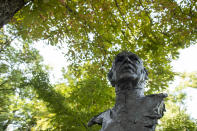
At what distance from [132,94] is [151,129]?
462 mm

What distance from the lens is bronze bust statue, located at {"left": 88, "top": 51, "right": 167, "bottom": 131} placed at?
1707 mm

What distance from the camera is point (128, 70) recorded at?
2025 millimetres

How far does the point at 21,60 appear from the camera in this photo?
10500 millimetres

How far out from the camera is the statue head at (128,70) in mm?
2004

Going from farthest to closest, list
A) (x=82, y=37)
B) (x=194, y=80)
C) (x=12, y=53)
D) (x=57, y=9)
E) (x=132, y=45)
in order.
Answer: (x=194, y=80) → (x=12, y=53) → (x=82, y=37) → (x=132, y=45) → (x=57, y=9)

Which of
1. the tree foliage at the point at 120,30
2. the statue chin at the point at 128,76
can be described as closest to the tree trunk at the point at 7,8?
the tree foliage at the point at 120,30

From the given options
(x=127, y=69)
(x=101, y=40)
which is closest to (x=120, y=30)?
(x=101, y=40)

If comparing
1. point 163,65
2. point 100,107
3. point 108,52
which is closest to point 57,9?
point 108,52

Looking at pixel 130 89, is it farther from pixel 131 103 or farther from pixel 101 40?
pixel 101 40

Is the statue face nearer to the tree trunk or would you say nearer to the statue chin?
the statue chin

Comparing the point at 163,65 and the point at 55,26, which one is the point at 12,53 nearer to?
the point at 55,26

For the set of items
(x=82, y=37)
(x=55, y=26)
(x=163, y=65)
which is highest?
(x=55, y=26)

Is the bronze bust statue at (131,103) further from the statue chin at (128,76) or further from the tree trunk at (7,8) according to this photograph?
the tree trunk at (7,8)

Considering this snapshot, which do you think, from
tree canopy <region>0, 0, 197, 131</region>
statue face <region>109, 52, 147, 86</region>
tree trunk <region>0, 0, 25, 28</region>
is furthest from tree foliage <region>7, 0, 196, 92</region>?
statue face <region>109, 52, 147, 86</region>
